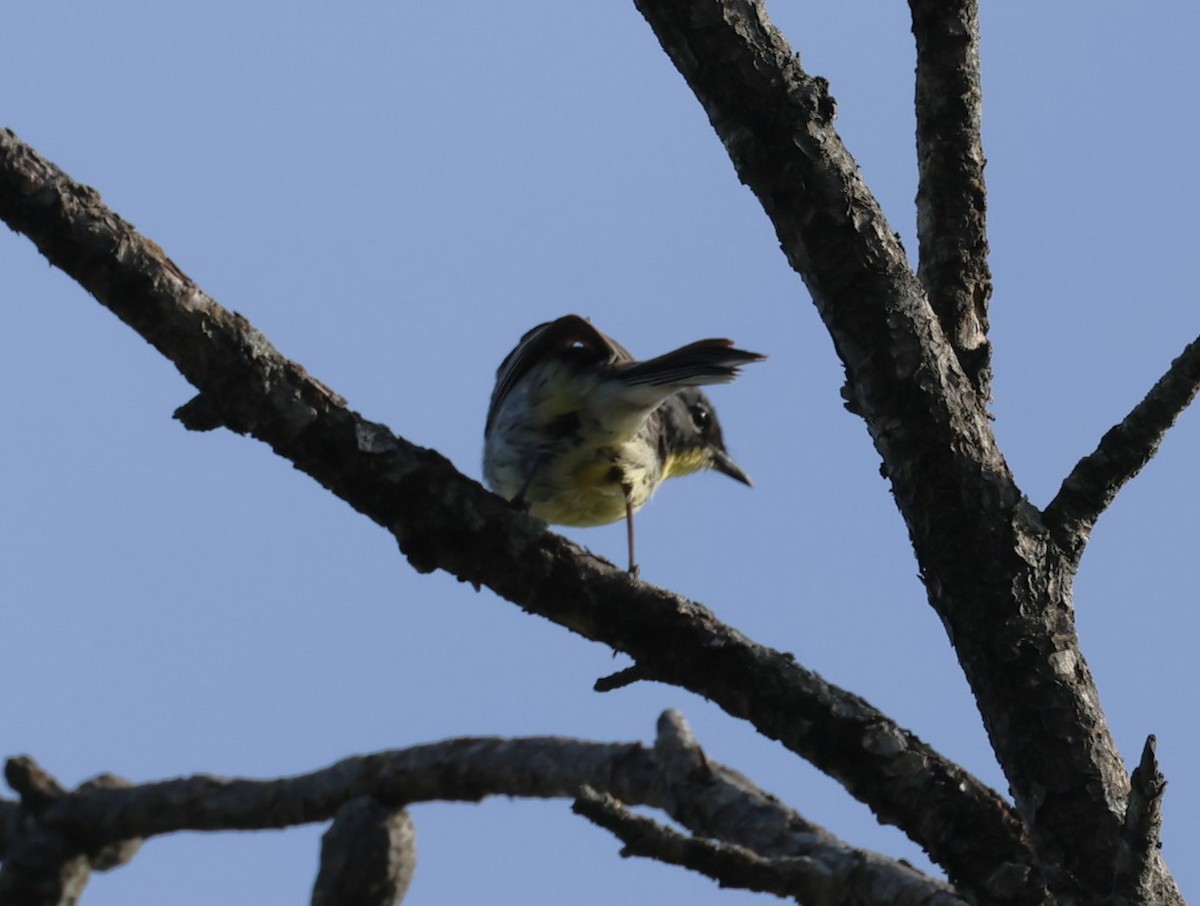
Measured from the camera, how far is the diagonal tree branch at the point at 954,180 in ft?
11.8

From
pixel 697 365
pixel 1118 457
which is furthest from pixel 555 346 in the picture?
pixel 1118 457

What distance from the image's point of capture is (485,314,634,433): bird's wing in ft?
19.2

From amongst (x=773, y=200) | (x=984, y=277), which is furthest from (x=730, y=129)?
(x=984, y=277)

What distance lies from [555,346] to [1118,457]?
10.6ft

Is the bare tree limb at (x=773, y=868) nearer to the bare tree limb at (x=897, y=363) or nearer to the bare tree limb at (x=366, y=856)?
the bare tree limb at (x=897, y=363)

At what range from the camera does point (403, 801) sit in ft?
11.9

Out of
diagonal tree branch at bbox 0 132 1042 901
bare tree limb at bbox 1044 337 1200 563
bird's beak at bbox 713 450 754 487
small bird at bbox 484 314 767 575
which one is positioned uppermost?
bird's beak at bbox 713 450 754 487

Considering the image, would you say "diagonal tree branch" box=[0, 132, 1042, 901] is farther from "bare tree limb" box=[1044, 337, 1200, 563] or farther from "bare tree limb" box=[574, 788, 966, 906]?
"bare tree limb" box=[1044, 337, 1200, 563]

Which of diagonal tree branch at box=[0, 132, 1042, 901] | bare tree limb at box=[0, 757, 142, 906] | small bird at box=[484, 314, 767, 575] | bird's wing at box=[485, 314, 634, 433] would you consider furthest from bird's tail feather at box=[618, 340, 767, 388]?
bare tree limb at box=[0, 757, 142, 906]

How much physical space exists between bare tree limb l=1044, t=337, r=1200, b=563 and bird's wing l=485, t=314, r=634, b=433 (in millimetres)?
2805

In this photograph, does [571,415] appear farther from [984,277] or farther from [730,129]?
[730,129]

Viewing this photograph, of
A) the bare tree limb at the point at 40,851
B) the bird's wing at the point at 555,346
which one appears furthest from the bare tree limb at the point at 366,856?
the bird's wing at the point at 555,346

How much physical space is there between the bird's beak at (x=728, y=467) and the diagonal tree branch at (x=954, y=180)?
14.1 feet

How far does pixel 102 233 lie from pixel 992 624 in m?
1.99
